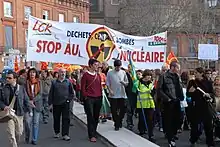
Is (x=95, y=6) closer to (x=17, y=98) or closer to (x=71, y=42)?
(x=71, y=42)

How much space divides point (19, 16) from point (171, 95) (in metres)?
41.4

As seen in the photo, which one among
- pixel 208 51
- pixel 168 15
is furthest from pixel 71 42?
pixel 168 15

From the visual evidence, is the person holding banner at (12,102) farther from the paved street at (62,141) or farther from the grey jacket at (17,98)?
the paved street at (62,141)

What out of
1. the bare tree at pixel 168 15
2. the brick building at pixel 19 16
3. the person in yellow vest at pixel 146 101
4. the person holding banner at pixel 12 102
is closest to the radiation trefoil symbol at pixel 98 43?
the person in yellow vest at pixel 146 101

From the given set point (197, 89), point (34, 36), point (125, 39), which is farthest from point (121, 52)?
point (197, 89)

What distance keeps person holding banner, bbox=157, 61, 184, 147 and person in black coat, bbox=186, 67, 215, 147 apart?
44cm

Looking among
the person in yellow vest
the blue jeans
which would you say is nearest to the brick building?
the blue jeans

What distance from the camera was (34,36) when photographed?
12.8 metres

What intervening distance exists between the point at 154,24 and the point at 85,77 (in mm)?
30058

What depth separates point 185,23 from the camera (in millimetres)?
42625

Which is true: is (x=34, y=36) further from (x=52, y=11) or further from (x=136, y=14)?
(x=52, y=11)

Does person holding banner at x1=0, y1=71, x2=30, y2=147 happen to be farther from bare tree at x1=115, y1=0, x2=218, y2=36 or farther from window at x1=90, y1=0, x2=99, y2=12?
window at x1=90, y1=0, x2=99, y2=12

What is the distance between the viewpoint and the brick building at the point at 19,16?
150 feet

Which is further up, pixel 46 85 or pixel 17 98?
pixel 17 98
